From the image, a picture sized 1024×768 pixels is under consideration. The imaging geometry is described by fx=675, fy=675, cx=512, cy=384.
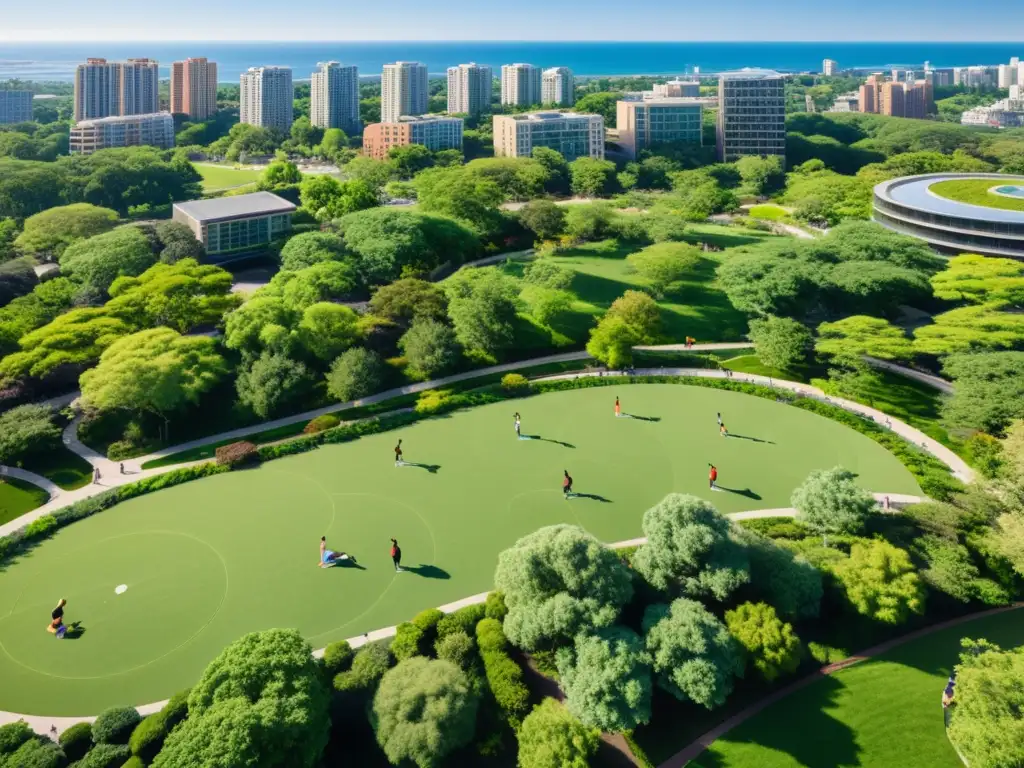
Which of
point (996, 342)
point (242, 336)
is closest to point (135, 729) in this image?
point (242, 336)

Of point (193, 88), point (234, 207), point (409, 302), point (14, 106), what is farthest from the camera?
point (193, 88)

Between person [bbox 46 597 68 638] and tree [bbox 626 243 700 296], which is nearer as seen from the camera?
person [bbox 46 597 68 638]

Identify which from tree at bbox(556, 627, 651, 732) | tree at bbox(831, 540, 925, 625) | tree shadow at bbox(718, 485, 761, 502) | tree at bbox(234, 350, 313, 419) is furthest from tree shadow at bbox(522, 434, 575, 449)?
tree at bbox(556, 627, 651, 732)

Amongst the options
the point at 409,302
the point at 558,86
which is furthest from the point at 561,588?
the point at 558,86

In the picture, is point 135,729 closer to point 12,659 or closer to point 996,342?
point 12,659

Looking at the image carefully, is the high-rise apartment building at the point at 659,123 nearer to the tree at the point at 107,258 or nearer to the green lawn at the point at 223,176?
the green lawn at the point at 223,176

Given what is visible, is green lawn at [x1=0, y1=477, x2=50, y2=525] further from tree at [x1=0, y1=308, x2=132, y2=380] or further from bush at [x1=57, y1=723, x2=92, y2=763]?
bush at [x1=57, y1=723, x2=92, y2=763]

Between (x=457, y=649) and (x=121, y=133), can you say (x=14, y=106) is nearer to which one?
(x=121, y=133)
